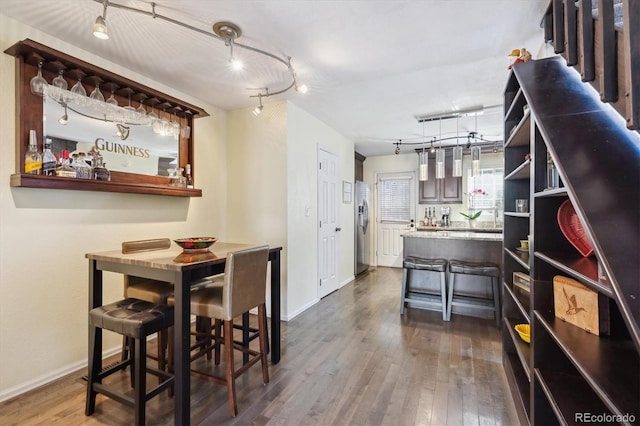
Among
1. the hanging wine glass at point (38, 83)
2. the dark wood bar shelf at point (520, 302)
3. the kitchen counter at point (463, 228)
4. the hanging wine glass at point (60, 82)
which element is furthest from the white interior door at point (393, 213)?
the hanging wine glass at point (38, 83)

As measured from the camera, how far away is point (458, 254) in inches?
142

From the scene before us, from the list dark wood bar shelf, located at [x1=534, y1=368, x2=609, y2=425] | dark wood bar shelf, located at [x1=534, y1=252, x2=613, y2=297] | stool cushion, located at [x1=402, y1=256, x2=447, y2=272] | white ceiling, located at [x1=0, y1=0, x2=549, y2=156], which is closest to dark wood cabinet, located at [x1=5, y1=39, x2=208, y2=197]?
white ceiling, located at [x1=0, y1=0, x2=549, y2=156]

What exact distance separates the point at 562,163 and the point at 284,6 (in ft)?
5.62

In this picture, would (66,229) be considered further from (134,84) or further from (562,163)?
(562,163)

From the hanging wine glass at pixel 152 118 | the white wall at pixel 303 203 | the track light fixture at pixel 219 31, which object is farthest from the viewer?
the white wall at pixel 303 203

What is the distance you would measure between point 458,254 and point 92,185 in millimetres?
3758

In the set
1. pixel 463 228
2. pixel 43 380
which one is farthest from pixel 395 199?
pixel 43 380

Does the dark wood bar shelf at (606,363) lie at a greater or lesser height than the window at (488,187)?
lesser

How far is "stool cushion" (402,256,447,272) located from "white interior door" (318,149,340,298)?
1.16 meters

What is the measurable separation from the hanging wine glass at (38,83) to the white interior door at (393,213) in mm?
5611

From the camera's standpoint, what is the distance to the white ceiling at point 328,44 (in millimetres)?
1837

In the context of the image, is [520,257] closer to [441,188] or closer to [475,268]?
[475,268]

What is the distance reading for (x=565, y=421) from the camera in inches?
41.2

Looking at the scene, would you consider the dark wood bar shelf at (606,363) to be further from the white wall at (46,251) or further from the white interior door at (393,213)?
the white interior door at (393,213)
